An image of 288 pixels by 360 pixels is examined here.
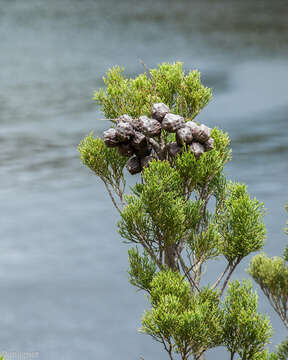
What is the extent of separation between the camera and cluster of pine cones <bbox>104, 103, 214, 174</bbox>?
299cm

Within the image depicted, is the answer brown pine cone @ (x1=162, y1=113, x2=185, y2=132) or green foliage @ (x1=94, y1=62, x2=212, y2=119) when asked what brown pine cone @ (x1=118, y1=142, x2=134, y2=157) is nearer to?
brown pine cone @ (x1=162, y1=113, x2=185, y2=132)

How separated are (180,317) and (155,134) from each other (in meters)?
0.97

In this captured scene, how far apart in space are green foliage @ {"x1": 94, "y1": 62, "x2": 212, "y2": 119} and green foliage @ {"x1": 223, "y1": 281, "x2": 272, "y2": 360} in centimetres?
111

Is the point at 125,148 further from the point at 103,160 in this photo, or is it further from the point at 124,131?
the point at 103,160

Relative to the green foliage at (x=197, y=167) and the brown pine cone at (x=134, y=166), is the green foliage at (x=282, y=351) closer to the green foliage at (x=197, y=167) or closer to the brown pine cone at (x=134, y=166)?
the green foliage at (x=197, y=167)

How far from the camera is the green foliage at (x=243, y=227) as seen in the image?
3.23 meters

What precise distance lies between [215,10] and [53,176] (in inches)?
213

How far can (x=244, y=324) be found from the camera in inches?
128

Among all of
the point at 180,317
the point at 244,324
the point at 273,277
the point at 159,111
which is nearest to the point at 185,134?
the point at 159,111

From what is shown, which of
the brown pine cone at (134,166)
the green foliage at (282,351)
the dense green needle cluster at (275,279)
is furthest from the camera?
the green foliage at (282,351)

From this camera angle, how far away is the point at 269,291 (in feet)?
14.4

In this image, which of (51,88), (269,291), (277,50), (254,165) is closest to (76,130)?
(51,88)

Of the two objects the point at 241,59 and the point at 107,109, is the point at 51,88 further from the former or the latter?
the point at 107,109

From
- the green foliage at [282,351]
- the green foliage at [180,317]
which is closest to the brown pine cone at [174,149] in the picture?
the green foliage at [180,317]
